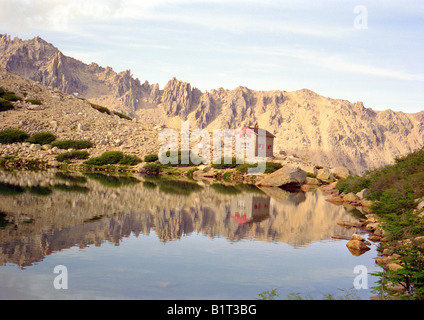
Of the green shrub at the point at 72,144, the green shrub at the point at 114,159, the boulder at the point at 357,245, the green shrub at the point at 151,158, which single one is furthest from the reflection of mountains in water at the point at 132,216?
the green shrub at the point at 72,144

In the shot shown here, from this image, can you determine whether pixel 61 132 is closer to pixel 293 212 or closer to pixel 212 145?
pixel 212 145

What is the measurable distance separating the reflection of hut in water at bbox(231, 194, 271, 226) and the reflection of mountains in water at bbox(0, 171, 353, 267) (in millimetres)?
70

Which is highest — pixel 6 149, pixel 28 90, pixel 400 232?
pixel 28 90

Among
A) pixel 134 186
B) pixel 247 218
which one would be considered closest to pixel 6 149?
pixel 134 186

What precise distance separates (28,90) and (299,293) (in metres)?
83.9

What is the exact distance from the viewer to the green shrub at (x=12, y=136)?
214ft

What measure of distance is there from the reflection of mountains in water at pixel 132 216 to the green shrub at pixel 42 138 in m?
28.7

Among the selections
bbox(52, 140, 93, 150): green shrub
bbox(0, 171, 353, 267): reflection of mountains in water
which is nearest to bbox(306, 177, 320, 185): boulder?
bbox(0, 171, 353, 267): reflection of mountains in water

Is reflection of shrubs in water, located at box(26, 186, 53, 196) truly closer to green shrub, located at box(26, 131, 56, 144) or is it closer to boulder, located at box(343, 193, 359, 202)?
boulder, located at box(343, 193, 359, 202)

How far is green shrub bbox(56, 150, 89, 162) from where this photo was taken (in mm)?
63531

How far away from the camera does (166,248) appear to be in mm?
18688

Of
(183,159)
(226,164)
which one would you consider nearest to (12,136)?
(183,159)

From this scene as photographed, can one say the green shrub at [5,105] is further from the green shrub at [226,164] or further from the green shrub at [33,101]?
the green shrub at [226,164]
